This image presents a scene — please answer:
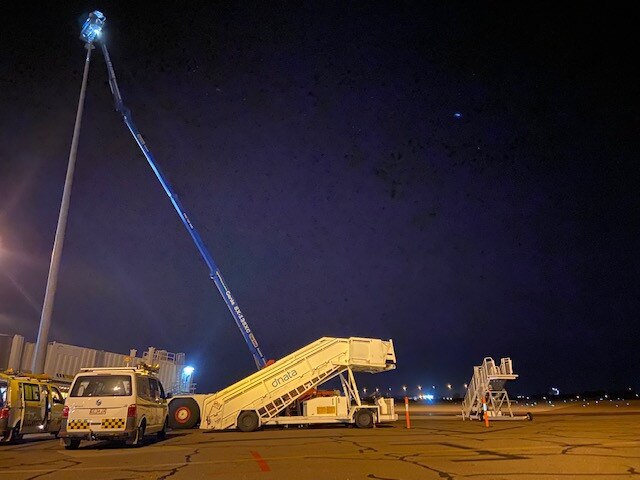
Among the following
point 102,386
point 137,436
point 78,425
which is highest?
point 102,386

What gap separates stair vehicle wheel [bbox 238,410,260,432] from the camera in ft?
64.6

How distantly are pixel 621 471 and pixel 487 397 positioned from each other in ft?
57.4

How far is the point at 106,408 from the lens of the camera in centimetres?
1307

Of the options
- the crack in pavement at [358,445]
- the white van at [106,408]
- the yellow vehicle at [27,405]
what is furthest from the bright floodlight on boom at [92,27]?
the crack in pavement at [358,445]

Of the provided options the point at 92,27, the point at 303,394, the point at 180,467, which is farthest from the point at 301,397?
the point at 92,27

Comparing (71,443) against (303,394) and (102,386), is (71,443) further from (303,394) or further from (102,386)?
(303,394)

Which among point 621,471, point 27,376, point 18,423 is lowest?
point 621,471

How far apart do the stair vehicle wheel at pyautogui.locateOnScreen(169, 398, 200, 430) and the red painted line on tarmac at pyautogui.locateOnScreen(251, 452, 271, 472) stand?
10165mm

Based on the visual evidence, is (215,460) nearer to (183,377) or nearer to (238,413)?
(238,413)

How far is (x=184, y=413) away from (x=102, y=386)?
8.00 meters

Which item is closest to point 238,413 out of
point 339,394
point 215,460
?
point 339,394

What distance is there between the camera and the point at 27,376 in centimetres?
1577

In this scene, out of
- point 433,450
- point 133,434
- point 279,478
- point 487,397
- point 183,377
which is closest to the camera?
point 279,478

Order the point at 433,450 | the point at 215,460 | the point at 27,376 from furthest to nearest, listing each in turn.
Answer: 1. the point at 27,376
2. the point at 433,450
3. the point at 215,460
